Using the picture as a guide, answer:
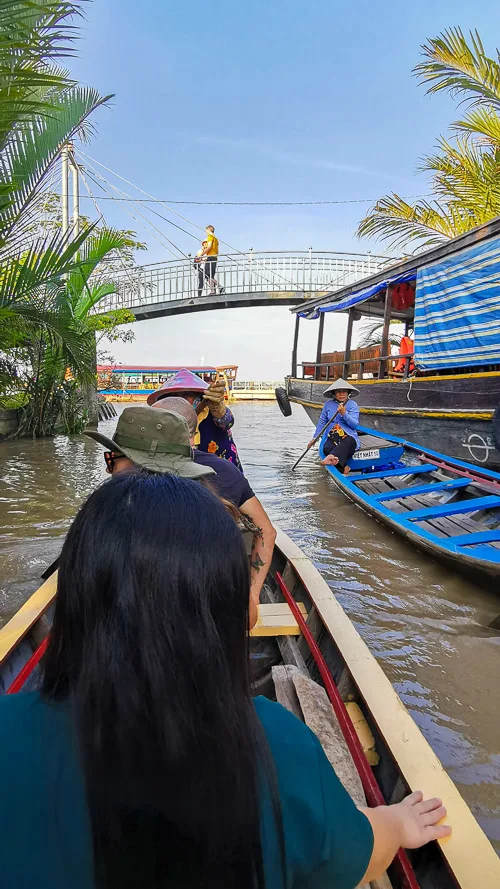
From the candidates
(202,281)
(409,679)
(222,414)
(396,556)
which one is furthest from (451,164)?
(202,281)

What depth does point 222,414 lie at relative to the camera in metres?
3.19

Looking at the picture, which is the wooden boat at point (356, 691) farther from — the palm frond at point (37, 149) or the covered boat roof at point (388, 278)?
the covered boat roof at point (388, 278)

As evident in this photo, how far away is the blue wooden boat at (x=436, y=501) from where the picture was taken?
397 centimetres

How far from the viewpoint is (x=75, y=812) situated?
2.15 feet

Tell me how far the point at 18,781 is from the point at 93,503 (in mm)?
347

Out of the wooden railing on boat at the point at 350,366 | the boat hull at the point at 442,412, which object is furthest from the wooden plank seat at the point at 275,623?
the wooden railing on boat at the point at 350,366

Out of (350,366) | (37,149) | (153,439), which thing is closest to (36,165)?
(37,149)

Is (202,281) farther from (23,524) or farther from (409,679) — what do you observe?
(409,679)

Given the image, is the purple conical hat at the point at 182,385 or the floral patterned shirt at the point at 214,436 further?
the floral patterned shirt at the point at 214,436

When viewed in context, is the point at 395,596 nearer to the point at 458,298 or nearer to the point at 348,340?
the point at 458,298

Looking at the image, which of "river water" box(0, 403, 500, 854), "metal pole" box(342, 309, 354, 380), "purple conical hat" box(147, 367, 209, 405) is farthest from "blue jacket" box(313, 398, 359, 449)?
"purple conical hat" box(147, 367, 209, 405)

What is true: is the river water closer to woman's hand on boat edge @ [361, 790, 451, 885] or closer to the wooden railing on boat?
woman's hand on boat edge @ [361, 790, 451, 885]

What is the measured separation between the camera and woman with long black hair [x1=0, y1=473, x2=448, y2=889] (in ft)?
2.15

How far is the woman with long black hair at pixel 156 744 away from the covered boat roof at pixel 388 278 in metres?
6.99
